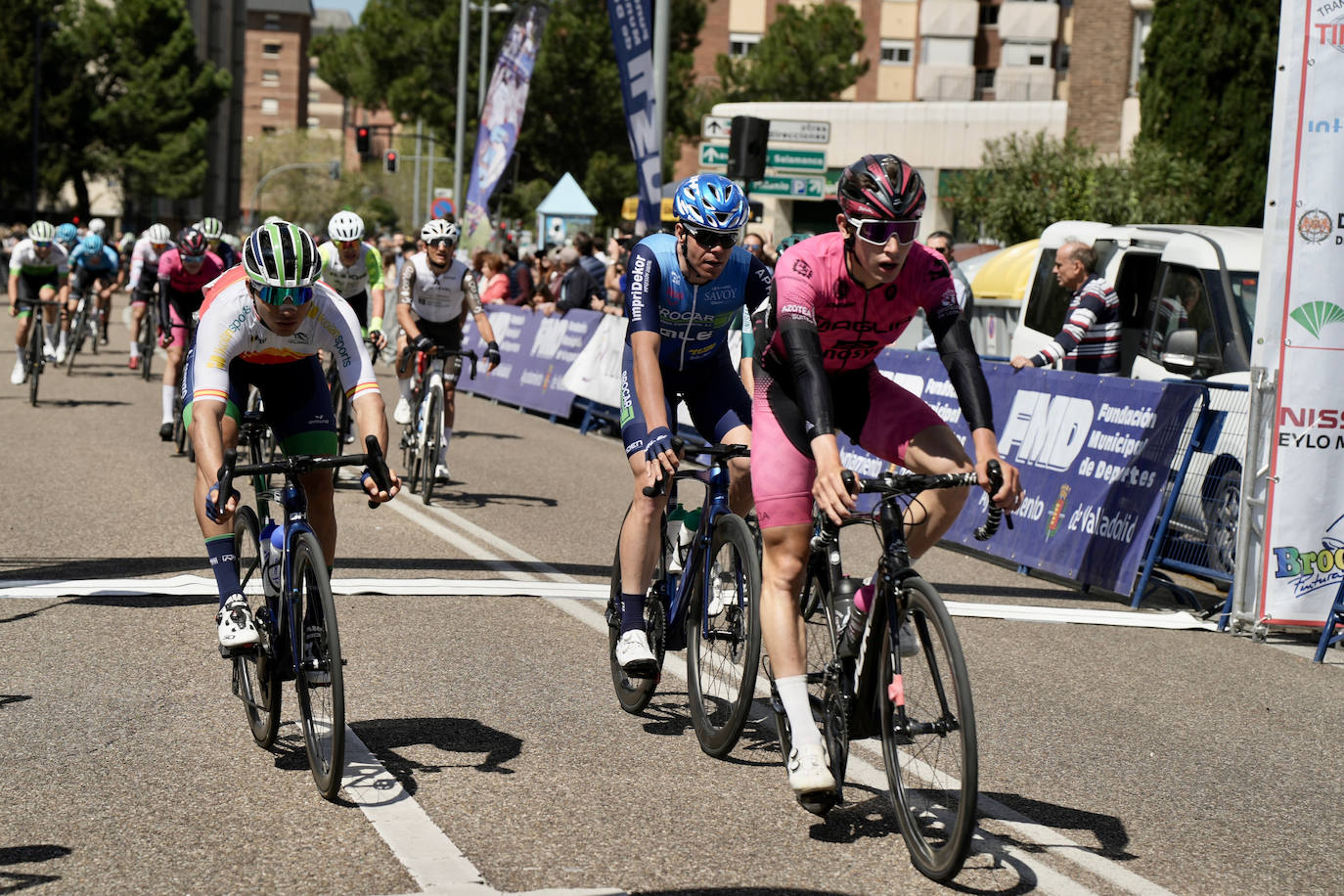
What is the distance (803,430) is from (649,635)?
1.39 m

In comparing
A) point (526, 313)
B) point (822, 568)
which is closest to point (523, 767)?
point (822, 568)

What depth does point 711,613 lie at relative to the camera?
19.7 ft

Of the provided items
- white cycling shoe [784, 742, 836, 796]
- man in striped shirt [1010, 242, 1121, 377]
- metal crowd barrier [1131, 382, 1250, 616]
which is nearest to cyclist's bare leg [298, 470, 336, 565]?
white cycling shoe [784, 742, 836, 796]

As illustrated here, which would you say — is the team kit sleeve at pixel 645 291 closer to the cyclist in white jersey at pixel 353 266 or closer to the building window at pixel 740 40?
the cyclist in white jersey at pixel 353 266

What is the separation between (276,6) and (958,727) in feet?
594

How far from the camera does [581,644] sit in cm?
773

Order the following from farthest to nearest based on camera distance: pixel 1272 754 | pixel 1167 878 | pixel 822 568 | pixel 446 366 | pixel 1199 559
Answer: pixel 446 366, pixel 1199 559, pixel 1272 754, pixel 822 568, pixel 1167 878

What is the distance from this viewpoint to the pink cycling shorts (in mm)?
5270

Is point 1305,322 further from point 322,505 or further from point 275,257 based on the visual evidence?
point 275,257

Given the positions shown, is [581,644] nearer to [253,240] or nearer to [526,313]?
[253,240]

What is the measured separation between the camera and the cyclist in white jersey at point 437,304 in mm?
12953

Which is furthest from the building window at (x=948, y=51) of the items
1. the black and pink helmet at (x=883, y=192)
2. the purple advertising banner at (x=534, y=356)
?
the black and pink helmet at (x=883, y=192)

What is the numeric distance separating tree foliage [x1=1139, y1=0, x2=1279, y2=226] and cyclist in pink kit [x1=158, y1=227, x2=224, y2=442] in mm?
18650

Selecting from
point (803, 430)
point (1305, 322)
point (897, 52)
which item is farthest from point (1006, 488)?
point (897, 52)
